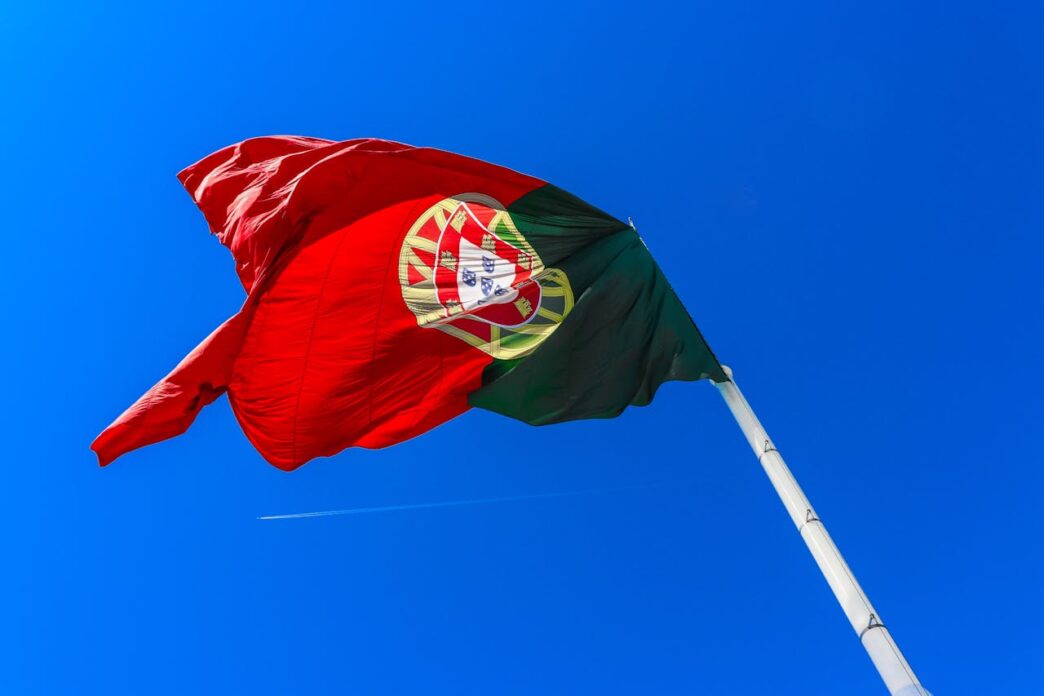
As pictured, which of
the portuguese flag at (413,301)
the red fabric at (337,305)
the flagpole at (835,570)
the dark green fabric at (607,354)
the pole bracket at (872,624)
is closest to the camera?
the flagpole at (835,570)

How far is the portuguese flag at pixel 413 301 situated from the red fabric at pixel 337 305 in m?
0.02

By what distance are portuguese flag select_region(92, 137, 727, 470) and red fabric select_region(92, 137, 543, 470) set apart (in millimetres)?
22

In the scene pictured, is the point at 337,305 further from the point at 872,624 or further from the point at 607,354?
the point at 872,624

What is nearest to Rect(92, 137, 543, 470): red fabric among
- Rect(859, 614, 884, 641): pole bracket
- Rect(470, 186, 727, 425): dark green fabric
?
Rect(470, 186, 727, 425): dark green fabric

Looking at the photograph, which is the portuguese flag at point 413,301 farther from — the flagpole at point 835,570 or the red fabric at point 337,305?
the flagpole at point 835,570

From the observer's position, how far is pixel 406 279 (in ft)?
44.8

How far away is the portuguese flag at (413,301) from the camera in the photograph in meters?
12.4

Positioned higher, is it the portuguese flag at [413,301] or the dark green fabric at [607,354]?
the portuguese flag at [413,301]

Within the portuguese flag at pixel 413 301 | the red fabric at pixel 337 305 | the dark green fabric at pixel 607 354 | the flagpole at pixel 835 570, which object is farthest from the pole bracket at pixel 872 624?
the red fabric at pixel 337 305

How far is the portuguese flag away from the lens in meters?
12.4

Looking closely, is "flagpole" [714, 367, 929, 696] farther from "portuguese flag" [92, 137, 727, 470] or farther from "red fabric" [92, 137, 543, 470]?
"red fabric" [92, 137, 543, 470]

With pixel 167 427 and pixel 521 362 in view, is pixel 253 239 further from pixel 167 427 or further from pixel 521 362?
pixel 521 362

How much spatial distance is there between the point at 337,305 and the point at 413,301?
1.21 meters

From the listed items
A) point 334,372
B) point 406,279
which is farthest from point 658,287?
point 334,372
